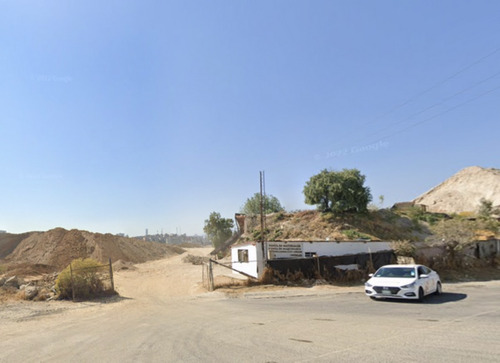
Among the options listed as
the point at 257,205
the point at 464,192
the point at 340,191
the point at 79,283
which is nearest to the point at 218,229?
the point at 257,205

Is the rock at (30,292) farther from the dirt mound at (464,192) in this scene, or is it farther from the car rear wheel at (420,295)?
the dirt mound at (464,192)

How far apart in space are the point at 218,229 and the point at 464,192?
5054 centimetres

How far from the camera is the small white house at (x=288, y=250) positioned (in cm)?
2092

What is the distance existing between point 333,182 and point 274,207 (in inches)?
1349

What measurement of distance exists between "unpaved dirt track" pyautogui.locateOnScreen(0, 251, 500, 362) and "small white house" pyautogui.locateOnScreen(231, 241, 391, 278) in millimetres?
4773

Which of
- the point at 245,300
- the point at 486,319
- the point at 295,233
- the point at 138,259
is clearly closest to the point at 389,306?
the point at 486,319

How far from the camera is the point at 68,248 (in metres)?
46.0

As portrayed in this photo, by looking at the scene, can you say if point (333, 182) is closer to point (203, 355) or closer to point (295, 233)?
point (295, 233)

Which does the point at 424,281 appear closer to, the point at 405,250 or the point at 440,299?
the point at 440,299

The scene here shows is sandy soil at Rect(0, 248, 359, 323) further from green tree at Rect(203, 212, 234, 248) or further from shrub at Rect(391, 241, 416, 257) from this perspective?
green tree at Rect(203, 212, 234, 248)

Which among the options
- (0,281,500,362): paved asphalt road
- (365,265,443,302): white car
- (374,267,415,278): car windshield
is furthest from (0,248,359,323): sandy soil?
(365,265,443,302): white car

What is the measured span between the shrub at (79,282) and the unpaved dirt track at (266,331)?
1.38 metres

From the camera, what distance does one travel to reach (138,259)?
49906 mm

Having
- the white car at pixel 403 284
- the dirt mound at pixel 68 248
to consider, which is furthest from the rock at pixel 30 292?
the dirt mound at pixel 68 248
